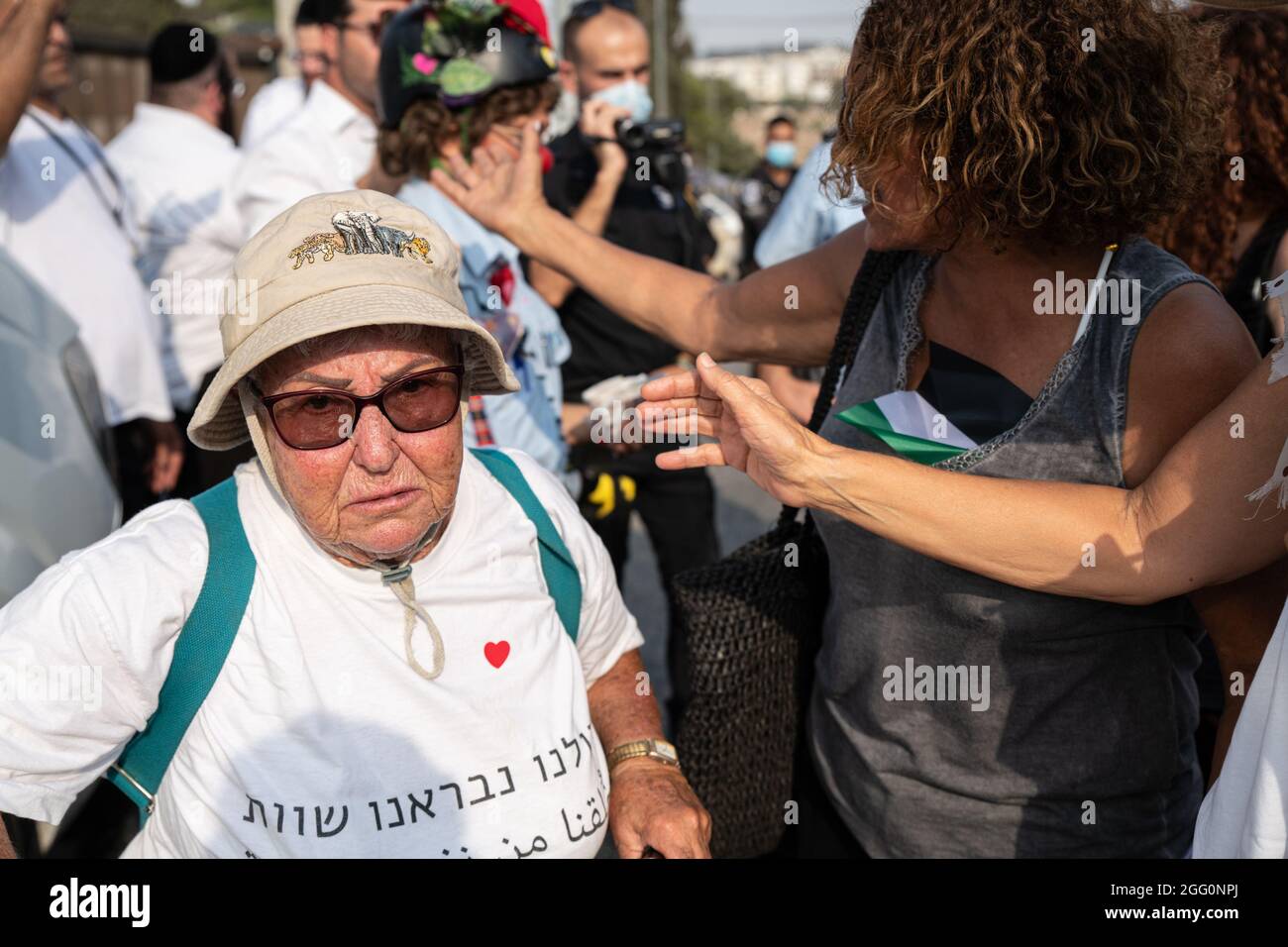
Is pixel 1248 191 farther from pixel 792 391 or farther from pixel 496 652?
pixel 496 652

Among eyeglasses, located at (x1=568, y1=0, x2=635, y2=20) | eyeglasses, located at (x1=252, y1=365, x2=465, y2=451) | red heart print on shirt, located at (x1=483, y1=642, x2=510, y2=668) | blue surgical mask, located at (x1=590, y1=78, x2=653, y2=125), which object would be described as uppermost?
eyeglasses, located at (x1=568, y1=0, x2=635, y2=20)

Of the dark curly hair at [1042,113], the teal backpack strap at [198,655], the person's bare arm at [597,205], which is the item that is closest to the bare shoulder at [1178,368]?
the dark curly hair at [1042,113]

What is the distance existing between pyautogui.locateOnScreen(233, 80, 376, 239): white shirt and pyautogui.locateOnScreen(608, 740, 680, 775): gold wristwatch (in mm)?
1798

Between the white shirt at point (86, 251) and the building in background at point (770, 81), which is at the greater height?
the building in background at point (770, 81)

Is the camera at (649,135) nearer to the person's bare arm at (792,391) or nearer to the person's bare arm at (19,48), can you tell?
the person's bare arm at (792,391)

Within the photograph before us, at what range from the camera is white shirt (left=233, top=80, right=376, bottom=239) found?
324 centimetres

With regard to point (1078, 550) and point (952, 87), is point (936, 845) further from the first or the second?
point (952, 87)

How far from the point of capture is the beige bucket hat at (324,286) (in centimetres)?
163

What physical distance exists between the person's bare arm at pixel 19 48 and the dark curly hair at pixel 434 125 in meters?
0.75

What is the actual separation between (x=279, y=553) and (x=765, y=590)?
0.88 meters

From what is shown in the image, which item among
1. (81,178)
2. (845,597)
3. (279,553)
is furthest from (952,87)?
(81,178)

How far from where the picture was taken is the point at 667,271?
2.55m

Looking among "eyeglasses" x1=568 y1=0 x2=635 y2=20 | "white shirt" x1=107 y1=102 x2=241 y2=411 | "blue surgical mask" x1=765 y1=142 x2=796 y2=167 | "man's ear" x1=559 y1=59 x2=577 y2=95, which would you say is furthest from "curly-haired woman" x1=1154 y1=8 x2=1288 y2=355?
"blue surgical mask" x1=765 y1=142 x2=796 y2=167
